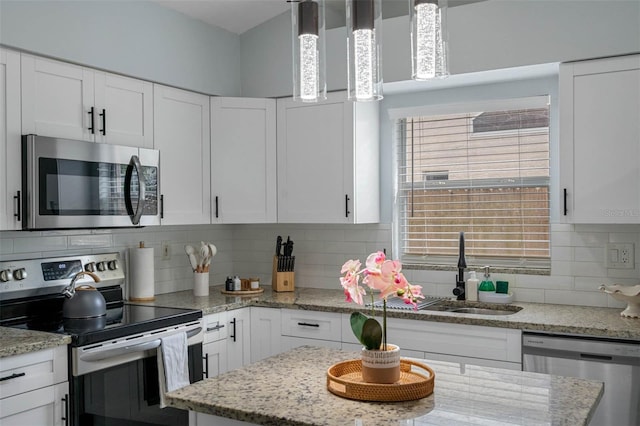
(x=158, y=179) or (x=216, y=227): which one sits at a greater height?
(x=158, y=179)

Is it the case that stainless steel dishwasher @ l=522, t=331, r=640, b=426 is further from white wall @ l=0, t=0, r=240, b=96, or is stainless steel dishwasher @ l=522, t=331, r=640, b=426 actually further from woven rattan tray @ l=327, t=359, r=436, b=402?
white wall @ l=0, t=0, r=240, b=96

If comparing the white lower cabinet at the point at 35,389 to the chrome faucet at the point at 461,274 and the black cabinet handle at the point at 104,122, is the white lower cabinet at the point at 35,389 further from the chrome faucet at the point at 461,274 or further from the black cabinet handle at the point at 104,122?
the chrome faucet at the point at 461,274

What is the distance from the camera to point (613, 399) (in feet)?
9.52


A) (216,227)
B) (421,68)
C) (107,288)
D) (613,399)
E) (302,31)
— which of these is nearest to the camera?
(421,68)

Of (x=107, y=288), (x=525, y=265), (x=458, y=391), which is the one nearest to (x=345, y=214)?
(x=525, y=265)

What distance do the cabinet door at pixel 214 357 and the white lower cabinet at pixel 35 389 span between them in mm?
958

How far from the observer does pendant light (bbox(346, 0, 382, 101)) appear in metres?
1.66

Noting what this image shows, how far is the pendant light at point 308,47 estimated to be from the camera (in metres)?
1.72

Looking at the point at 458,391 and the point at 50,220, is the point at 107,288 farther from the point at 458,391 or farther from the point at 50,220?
the point at 458,391

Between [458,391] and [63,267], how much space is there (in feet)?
7.82

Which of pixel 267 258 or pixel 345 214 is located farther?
pixel 267 258

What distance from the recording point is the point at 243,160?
415 cm

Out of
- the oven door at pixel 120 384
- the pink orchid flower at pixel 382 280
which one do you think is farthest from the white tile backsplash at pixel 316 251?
the pink orchid flower at pixel 382 280

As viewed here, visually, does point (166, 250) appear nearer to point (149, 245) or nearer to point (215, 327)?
point (149, 245)
